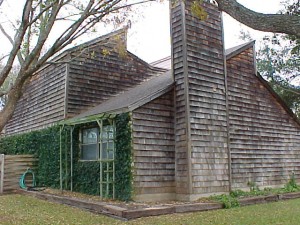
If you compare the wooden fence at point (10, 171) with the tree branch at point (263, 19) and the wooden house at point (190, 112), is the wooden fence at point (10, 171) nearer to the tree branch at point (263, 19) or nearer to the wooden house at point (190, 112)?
the wooden house at point (190, 112)

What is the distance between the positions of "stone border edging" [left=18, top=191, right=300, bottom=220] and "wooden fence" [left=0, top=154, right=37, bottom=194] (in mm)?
2321

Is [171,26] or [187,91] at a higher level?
[171,26]

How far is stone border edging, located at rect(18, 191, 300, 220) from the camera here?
7840mm

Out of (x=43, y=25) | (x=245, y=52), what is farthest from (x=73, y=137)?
(x=245, y=52)

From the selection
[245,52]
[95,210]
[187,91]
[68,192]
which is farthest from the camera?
[245,52]

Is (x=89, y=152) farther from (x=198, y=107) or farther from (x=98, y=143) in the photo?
(x=198, y=107)

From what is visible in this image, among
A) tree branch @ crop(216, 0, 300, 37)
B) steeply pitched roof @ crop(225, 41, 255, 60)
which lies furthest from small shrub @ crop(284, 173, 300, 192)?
tree branch @ crop(216, 0, 300, 37)

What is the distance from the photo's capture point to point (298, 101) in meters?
20.8

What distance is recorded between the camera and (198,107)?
35.3 feet

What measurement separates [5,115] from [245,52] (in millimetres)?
9867

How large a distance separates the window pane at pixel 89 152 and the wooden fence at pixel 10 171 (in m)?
3.17

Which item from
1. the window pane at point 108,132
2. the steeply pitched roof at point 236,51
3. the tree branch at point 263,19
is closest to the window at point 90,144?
the window pane at point 108,132

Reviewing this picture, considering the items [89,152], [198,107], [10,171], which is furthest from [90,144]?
[198,107]

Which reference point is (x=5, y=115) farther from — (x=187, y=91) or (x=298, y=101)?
(x=298, y=101)
